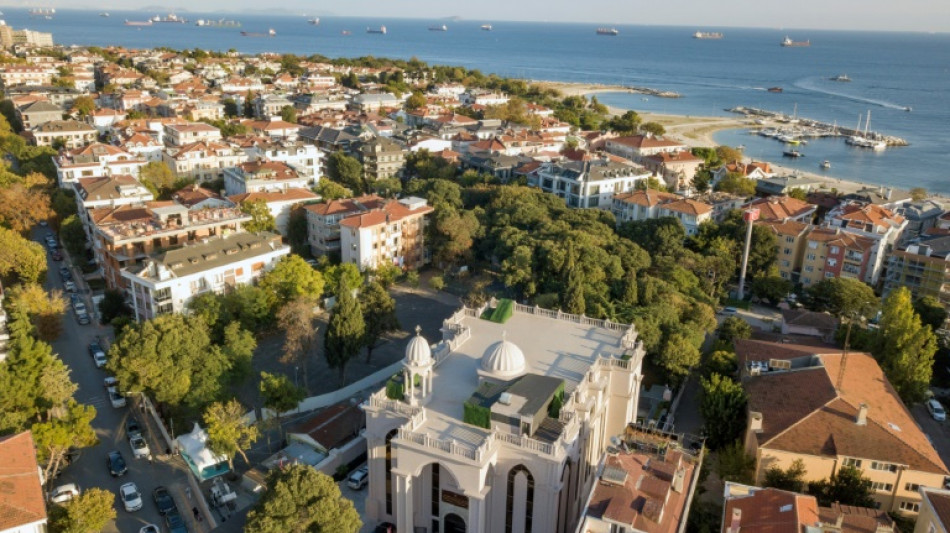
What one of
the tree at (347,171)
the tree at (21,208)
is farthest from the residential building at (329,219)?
the tree at (21,208)

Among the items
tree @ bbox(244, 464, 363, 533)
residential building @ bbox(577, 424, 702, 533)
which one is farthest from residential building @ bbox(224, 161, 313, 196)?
residential building @ bbox(577, 424, 702, 533)

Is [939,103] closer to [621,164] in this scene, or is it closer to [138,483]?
[621,164]

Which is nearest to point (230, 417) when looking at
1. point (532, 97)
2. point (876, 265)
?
point (876, 265)

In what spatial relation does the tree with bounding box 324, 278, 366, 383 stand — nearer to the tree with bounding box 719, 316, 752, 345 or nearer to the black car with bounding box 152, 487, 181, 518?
the black car with bounding box 152, 487, 181, 518

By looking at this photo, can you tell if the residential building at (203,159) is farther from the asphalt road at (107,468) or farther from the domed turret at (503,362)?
the domed turret at (503,362)

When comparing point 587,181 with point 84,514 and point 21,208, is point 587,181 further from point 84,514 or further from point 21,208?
point 84,514

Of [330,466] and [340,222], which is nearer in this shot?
[330,466]

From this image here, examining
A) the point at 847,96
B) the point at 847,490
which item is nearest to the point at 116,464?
the point at 847,490
